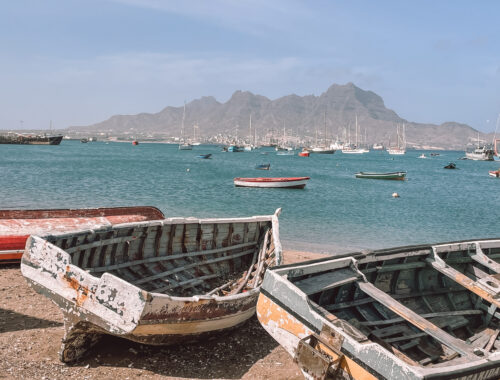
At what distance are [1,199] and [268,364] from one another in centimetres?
3014

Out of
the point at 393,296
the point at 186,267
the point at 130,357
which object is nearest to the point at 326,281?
the point at 393,296

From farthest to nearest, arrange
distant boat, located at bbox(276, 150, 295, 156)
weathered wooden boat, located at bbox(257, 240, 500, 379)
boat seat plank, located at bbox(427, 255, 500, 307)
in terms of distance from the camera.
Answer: distant boat, located at bbox(276, 150, 295, 156)
boat seat plank, located at bbox(427, 255, 500, 307)
weathered wooden boat, located at bbox(257, 240, 500, 379)

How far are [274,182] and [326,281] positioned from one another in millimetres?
38847

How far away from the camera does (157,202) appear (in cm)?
3616

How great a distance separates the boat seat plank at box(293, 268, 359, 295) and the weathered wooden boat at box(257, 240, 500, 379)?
17 mm

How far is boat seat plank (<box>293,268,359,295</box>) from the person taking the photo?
6774 mm

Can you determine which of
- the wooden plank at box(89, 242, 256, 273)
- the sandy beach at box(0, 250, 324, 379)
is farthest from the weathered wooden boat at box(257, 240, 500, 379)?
the wooden plank at box(89, 242, 256, 273)

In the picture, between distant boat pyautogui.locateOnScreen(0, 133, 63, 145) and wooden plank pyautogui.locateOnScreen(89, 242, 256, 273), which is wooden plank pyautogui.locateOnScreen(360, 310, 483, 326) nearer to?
wooden plank pyautogui.locateOnScreen(89, 242, 256, 273)

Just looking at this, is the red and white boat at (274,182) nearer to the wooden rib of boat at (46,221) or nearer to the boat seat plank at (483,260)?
the wooden rib of boat at (46,221)

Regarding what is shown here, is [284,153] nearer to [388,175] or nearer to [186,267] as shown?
[388,175]

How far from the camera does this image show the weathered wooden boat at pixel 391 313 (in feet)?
17.3

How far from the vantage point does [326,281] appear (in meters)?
7.15

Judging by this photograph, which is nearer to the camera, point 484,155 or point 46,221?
point 46,221

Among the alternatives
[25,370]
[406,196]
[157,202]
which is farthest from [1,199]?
[406,196]
